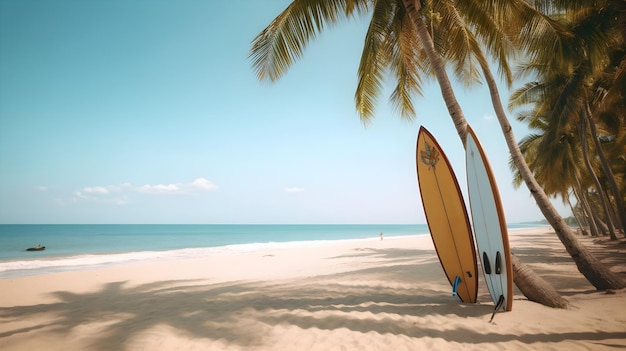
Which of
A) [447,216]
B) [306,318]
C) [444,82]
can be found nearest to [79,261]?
[306,318]

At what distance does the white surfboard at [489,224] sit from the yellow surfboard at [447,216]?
22 centimetres

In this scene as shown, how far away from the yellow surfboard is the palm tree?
0.66 m

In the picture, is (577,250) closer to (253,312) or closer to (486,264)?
(486,264)


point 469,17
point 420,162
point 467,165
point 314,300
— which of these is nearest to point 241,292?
point 314,300

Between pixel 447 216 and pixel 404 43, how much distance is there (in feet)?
12.8

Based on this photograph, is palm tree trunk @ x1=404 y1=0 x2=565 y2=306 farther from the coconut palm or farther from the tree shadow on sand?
the coconut palm

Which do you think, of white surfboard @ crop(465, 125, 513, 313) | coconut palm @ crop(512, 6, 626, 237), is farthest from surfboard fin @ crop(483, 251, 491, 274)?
coconut palm @ crop(512, 6, 626, 237)

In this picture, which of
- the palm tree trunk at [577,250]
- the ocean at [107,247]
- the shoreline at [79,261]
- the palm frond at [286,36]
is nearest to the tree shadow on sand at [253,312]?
the palm tree trunk at [577,250]

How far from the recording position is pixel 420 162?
5.26 metres

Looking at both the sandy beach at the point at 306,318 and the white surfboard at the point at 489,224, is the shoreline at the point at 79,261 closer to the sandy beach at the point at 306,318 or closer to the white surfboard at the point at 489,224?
the sandy beach at the point at 306,318

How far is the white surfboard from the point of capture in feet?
12.0

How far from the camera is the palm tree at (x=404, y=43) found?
500cm

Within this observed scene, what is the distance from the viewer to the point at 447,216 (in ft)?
15.6

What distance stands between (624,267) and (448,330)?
7.10 m
